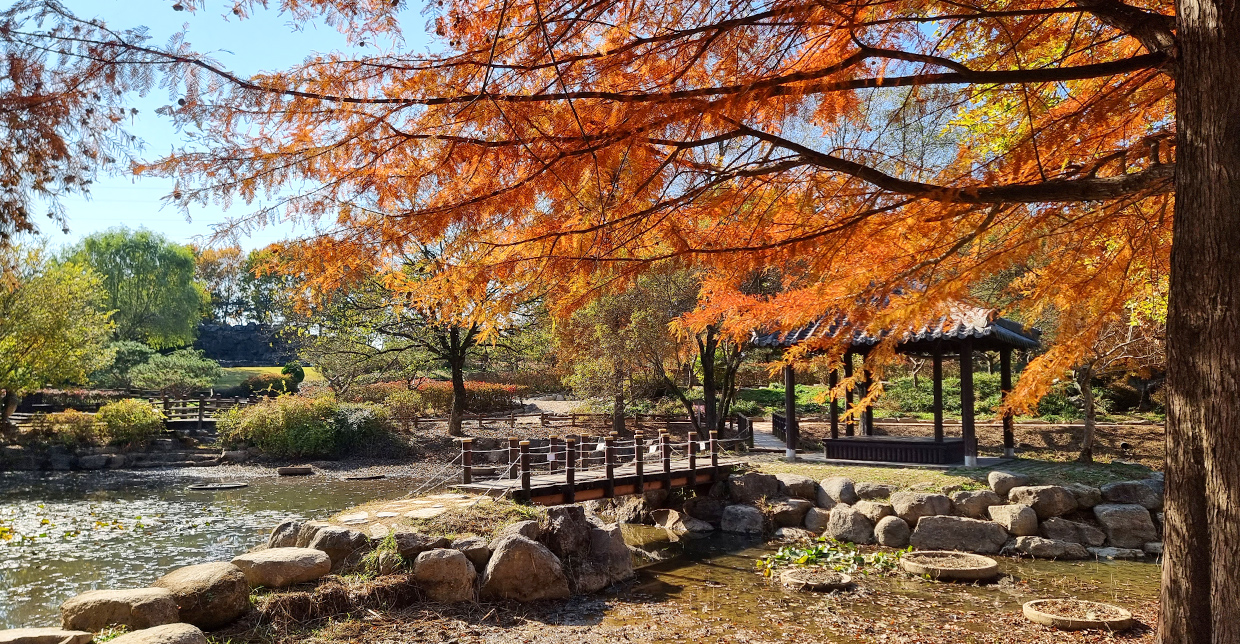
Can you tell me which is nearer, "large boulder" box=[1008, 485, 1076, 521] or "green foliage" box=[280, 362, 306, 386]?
"large boulder" box=[1008, 485, 1076, 521]

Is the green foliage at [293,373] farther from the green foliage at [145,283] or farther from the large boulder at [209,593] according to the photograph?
the large boulder at [209,593]

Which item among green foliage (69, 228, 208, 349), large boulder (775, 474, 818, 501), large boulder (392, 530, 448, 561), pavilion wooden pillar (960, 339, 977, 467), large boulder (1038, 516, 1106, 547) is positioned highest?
green foliage (69, 228, 208, 349)

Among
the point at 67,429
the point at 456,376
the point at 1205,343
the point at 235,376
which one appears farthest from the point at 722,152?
the point at 235,376

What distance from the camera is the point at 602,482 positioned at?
1211cm

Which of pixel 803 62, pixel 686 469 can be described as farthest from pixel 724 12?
pixel 686 469

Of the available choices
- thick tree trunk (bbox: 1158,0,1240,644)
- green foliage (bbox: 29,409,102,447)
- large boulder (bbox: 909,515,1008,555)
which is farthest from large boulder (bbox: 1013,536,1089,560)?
green foliage (bbox: 29,409,102,447)

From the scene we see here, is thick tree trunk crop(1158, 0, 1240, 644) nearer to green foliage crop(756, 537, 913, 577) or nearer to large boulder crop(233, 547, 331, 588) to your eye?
green foliage crop(756, 537, 913, 577)

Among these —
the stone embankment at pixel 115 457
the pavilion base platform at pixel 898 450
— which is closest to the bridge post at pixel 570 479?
the pavilion base platform at pixel 898 450

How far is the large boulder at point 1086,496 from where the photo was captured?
1194 cm

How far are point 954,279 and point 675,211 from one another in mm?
2075

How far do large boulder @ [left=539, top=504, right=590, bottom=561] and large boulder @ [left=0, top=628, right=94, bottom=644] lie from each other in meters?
4.81

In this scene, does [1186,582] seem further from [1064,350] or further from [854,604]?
[854,604]

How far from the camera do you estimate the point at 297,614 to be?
700 cm

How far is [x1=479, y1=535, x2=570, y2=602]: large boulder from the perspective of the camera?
27.0 ft
